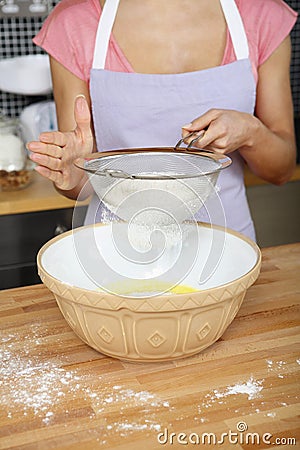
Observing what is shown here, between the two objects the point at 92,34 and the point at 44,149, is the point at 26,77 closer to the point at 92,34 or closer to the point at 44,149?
the point at 92,34

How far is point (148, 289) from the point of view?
100 cm

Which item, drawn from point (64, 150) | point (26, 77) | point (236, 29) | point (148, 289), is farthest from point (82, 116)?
point (26, 77)

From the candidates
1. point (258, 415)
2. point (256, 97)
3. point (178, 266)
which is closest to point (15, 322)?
point (178, 266)

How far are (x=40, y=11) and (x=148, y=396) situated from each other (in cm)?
174

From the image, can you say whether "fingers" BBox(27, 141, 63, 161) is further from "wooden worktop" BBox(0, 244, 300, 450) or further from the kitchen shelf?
the kitchen shelf

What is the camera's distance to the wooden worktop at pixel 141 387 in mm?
793

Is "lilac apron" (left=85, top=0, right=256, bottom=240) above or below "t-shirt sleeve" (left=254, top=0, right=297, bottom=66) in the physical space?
below

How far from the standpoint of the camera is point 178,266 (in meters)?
0.99

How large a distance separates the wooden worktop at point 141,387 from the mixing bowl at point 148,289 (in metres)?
0.04

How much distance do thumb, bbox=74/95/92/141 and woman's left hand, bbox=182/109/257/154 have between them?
0.17m

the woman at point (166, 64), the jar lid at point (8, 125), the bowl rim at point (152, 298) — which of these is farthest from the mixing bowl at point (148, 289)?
the jar lid at point (8, 125)

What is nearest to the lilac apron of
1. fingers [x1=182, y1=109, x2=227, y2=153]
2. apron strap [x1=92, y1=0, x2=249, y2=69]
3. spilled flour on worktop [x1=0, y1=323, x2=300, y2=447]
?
apron strap [x1=92, y1=0, x2=249, y2=69]

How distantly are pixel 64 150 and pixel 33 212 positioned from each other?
842 mm

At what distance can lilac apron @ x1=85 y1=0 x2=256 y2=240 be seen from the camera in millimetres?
1475
